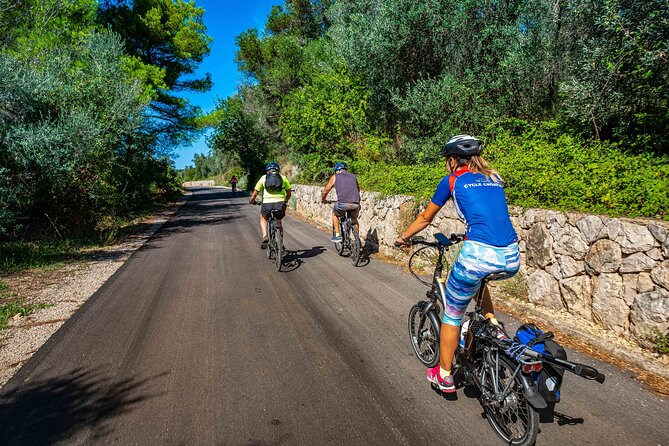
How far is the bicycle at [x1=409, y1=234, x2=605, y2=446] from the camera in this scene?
2.23 m

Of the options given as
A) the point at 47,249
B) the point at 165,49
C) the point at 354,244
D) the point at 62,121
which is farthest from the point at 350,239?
the point at 165,49

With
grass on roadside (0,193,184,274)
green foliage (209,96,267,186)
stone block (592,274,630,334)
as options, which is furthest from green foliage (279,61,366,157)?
green foliage (209,96,267,186)

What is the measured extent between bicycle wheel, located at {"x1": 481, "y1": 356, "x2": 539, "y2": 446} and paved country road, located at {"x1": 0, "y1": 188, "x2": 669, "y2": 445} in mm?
135

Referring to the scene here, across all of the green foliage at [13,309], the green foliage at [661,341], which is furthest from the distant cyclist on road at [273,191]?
the green foliage at [661,341]

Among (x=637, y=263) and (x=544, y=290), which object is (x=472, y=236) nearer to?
(x=637, y=263)

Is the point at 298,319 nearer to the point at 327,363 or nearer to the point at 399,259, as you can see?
the point at 327,363

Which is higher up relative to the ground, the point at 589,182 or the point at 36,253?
the point at 589,182

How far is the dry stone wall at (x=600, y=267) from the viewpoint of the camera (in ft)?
11.2

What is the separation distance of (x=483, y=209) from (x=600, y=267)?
7.73 feet

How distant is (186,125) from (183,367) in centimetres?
2256

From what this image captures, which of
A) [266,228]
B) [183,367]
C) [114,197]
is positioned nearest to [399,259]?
[266,228]

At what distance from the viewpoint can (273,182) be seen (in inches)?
289

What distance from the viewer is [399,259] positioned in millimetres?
7859

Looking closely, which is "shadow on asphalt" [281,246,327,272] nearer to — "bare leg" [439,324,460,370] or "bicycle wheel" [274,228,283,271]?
"bicycle wheel" [274,228,283,271]
